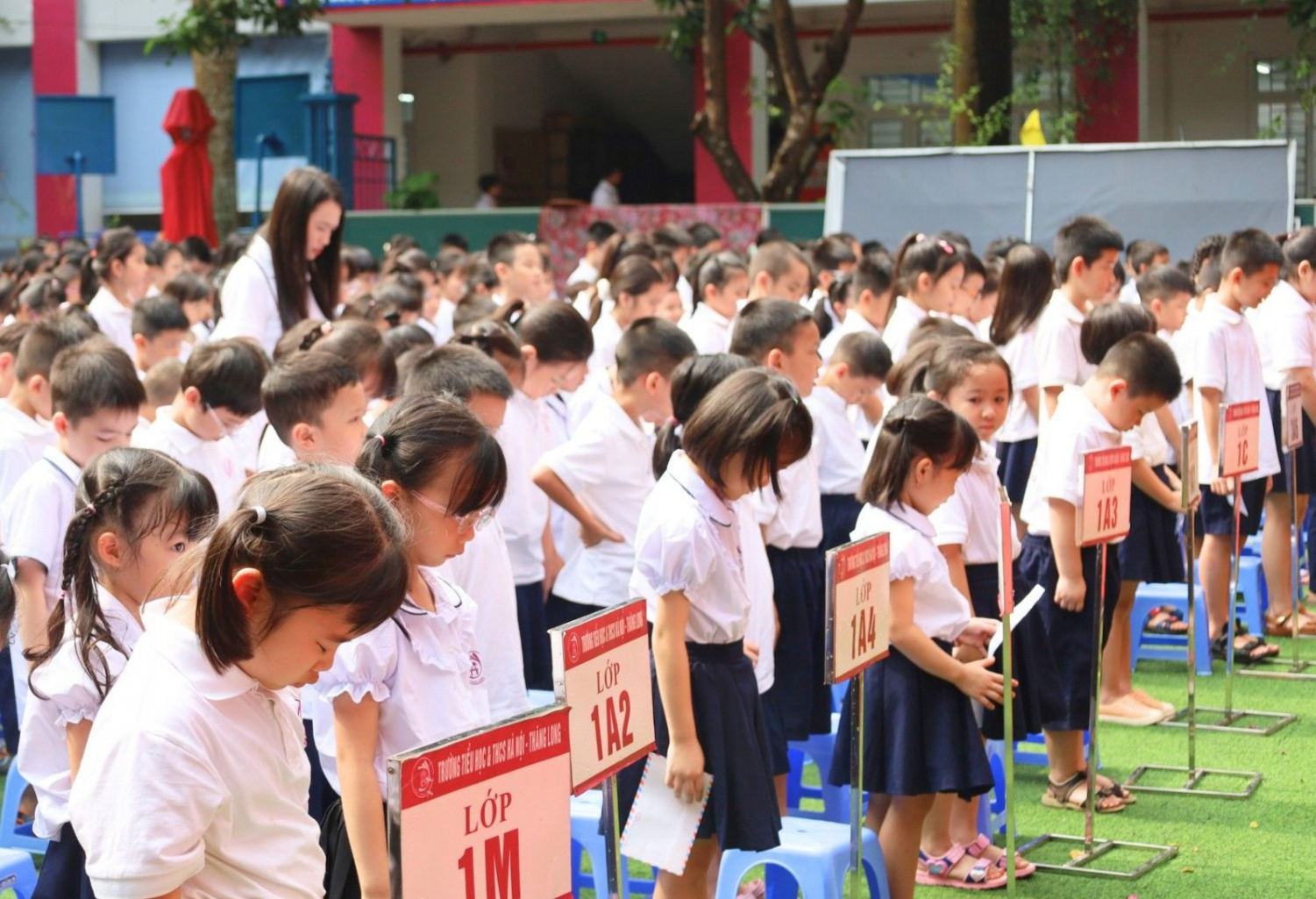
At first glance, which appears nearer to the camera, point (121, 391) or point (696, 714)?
point (696, 714)

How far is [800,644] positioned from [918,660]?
0.95 m

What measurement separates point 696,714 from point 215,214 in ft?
49.3

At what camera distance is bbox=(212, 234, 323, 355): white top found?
5.61m

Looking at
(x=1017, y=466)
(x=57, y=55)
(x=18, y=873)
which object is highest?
(x=57, y=55)

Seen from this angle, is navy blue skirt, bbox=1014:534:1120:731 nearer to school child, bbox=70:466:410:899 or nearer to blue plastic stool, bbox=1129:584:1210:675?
blue plastic stool, bbox=1129:584:1210:675

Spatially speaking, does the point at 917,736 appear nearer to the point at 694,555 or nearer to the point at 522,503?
the point at 694,555

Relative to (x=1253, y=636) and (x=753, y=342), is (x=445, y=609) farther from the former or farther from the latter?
(x=1253, y=636)

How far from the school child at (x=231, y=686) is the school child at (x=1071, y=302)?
4.92 metres

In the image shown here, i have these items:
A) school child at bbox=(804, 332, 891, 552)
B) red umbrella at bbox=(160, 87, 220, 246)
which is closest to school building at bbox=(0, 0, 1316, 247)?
red umbrella at bbox=(160, 87, 220, 246)

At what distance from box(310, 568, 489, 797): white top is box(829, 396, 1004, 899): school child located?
1.35 metres

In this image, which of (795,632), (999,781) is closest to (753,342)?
(795,632)

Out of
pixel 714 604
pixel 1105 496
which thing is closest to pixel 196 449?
pixel 714 604

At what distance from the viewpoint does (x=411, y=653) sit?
2.73 metres

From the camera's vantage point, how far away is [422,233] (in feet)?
52.9
